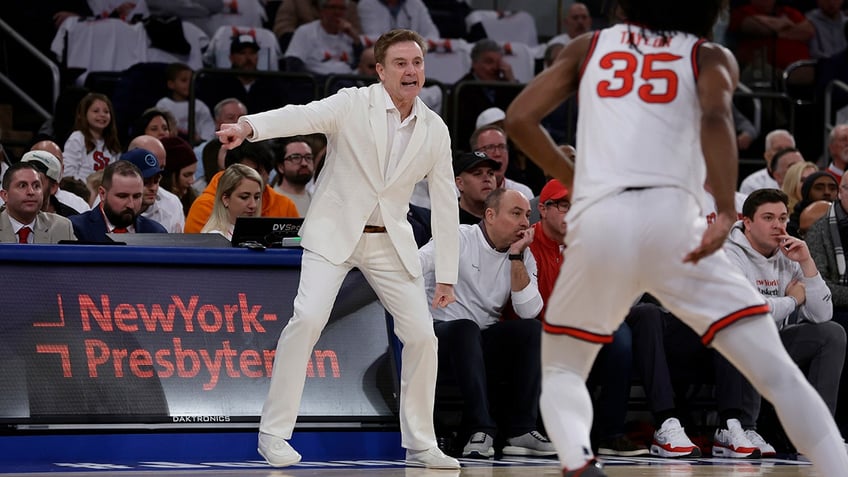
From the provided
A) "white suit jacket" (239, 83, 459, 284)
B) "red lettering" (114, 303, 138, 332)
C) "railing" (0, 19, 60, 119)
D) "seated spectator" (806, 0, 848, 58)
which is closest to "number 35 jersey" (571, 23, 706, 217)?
"white suit jacket" (239, 83, 459, 284)

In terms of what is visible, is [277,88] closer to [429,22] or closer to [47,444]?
[429,22]

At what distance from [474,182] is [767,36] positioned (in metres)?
6.88

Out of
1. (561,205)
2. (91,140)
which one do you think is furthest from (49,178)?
(561,205)

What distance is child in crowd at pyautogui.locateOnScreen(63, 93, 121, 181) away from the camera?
1051 centimetres

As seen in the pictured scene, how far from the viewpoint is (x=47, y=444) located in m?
6.57

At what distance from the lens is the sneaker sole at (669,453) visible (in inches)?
308

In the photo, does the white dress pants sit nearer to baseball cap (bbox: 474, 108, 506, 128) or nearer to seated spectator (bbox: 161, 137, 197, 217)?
seated spectator (bbox: 161, 137, 197, 217)

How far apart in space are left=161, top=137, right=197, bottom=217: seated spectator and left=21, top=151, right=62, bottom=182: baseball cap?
1219 millimetres

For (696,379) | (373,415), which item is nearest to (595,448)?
(696,379)

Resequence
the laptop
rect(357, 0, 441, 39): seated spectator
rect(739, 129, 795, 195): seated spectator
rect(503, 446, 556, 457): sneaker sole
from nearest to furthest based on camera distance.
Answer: the laptop
rect(503, 446, 556, 457): sneaker sole
rect(739, 129, 795, 195): seated spectator
rect(357, 0, 441, 39): seated spectator

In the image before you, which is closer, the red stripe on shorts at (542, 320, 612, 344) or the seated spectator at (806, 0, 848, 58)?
the red stripe on shorts at (542, 320, 612, 344)

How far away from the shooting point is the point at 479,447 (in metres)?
7.42

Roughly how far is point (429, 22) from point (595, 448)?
7227 millimetres

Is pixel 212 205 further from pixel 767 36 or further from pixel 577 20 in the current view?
pixel 767 36
